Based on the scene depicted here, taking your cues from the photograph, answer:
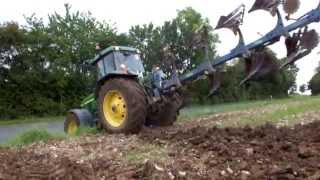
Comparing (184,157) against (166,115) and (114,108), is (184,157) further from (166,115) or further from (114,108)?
(166,115)

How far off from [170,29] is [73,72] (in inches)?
471

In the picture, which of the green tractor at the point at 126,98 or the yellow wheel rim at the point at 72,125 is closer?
the green tractor at the point at 126,98

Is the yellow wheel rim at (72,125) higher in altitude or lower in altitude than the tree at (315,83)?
lower

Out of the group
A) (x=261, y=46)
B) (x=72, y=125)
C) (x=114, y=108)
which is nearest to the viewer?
(x=261, y=46)

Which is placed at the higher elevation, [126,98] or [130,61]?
[130,61]

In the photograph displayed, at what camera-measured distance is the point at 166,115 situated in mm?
13406

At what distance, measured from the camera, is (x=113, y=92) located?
1241 cm

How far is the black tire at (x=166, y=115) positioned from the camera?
42.9ft

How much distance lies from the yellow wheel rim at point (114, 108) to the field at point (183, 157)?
2426mm

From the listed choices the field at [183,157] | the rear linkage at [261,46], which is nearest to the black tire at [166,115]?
the rear linkage at [261,46]

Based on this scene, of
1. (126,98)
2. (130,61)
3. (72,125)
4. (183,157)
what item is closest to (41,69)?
(72,125)

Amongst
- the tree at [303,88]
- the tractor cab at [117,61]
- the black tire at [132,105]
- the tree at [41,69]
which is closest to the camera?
the black tire at [132,105]

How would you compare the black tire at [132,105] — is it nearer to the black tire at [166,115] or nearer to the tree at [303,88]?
the black tire at [166,115]

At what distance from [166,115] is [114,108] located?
1435mm
